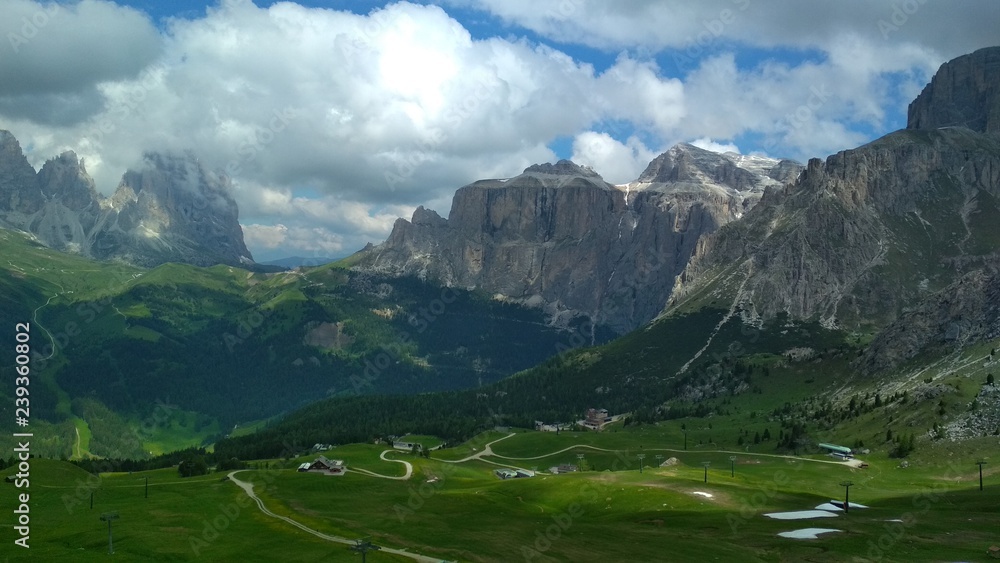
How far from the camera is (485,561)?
8506 cm

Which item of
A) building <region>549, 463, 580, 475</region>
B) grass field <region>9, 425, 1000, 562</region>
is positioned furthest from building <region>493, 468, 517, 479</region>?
grass field <region>9, 425, 1000, 562</region>

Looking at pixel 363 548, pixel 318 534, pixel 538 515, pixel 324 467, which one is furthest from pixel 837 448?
pixel 363 548

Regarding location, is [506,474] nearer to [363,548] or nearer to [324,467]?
[324,467]

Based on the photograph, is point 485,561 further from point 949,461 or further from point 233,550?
point 949,461

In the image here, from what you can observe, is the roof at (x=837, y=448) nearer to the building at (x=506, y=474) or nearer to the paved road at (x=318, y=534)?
the building at (x=506, y=474)

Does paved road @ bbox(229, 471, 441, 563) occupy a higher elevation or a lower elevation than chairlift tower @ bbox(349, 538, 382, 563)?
lower

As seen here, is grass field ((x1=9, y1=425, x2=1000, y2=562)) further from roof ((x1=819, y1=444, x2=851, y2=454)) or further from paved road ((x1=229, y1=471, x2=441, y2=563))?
roof ((x1=819, y1=444, x2=851, y2=454))

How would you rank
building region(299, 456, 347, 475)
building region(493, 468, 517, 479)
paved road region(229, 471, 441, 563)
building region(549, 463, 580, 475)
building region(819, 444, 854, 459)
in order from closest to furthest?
paved road region(229, 471, 441, 563)
building region(299, 456, 347, 475)
building region(819, 444, 854, 459)
building region(493, 468, 517, 479)
building region(549, 463, 580, 475)

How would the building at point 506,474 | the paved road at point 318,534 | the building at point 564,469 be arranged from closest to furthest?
the paved road at point 318,534 < the building at point 506,474 < the building at point 564,469

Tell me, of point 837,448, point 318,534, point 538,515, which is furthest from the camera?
point 837,448

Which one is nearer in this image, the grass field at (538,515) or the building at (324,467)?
the grass field at (538,515)

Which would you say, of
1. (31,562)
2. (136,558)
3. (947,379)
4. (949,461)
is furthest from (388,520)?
(947,379)

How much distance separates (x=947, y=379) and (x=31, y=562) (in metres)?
192

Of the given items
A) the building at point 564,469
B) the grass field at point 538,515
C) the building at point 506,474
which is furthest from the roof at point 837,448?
the building at point 506,474
